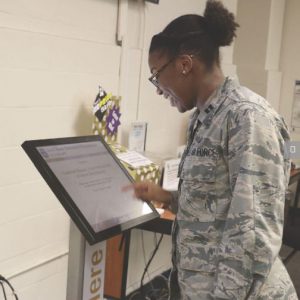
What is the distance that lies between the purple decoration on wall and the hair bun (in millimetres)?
1269

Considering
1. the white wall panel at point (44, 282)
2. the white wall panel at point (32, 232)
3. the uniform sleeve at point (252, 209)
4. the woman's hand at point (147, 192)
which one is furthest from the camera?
the white wall panel at point (44, 282)

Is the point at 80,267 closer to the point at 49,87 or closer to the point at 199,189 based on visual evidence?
the point at 199,189

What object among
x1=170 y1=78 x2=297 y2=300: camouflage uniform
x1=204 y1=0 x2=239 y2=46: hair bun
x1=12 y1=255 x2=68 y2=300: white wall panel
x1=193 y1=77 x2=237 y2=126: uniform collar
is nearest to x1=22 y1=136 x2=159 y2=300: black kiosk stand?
x1=170 y1=78 x2=297 y2=300: camouflage uniform

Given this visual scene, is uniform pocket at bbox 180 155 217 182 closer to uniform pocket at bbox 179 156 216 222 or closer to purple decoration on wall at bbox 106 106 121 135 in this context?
uniform pocket at bbox 179 156 216 222

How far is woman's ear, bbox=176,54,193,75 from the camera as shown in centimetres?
123

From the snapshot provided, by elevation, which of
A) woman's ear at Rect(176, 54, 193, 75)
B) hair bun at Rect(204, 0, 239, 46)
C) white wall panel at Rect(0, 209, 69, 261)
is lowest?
white wall panel at Rect(0, 209, 69, 261)

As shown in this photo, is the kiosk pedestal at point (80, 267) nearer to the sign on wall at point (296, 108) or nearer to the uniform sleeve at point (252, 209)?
the uniform sleeve at point (252, 209)

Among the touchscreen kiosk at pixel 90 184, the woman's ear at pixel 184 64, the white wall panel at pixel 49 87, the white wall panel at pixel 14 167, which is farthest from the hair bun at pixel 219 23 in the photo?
the white wall panel at pixel 14 167

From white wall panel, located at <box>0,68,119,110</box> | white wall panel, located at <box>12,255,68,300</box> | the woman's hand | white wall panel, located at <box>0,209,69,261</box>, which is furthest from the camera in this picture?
white wall panel, located at <box>12,255,68,300</box>

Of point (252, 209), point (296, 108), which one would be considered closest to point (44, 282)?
point (252, 209)

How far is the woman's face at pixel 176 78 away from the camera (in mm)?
1249

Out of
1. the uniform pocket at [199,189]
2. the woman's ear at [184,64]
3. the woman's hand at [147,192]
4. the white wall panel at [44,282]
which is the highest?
the woman's ear at [184,64]

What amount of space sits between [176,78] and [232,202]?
392 millimetres

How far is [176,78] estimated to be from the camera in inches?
50.3
